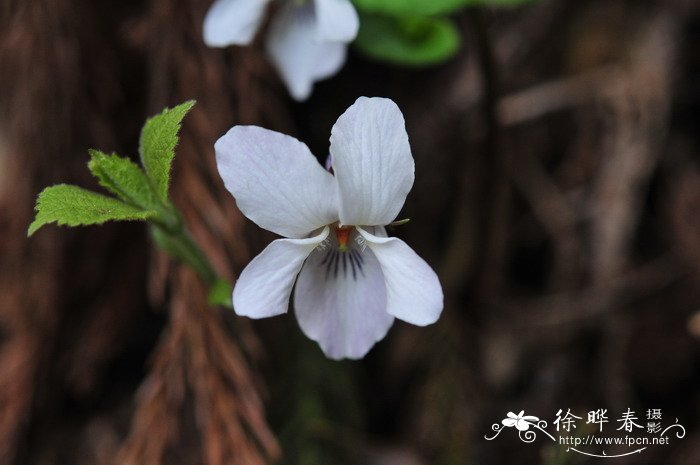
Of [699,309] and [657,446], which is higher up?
[699,309]

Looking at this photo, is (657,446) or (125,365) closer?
(657,446)

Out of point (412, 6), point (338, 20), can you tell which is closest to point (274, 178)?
point (338, 20)

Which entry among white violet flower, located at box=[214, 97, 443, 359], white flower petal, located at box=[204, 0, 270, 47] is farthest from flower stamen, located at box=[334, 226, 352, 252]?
white flower petal, located at box=[204, 0, 270, 47]

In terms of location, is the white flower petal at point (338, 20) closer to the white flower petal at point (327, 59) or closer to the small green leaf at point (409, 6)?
the small green leaf at point (409, 6)

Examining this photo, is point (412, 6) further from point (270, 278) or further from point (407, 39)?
point (270, 278)

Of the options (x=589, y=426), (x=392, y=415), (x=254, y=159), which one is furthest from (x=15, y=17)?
(x=589, y=426)

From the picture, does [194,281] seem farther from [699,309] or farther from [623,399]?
[699,309]

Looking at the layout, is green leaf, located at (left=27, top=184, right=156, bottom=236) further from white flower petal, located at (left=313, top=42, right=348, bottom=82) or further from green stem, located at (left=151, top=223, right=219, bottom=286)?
white flower petal, located at (left=313, top=42, right=348, bottom=82)
